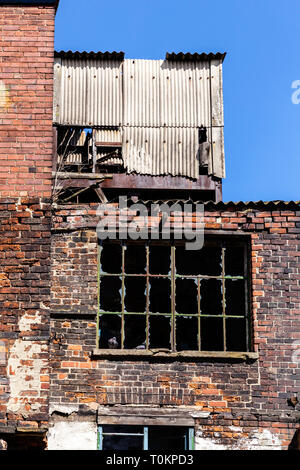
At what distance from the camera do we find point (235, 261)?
10578 mm

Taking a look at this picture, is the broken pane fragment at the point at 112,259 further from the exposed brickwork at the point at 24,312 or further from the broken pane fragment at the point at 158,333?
the exposed brickwork at the point at 24,312

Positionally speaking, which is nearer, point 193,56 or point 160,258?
point 160,258

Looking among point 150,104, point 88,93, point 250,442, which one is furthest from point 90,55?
point 250,442

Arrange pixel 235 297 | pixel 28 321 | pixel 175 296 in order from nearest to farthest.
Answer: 1. pixel 28 321
2. pixel 175 296
3. pixel 235 297

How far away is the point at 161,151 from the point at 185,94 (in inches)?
54.0

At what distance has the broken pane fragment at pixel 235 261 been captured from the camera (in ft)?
33.8

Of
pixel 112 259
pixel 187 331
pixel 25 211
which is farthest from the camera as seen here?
pixel 112 259

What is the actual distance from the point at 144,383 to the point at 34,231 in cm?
254

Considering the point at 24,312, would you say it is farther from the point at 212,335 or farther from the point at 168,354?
the point at 212,335

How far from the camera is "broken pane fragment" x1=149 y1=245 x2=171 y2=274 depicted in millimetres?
10059

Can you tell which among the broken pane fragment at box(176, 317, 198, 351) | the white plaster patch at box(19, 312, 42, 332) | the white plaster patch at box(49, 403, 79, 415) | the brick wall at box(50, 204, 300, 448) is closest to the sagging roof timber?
the broken pane fragment at box(176, 317, 198, 351)

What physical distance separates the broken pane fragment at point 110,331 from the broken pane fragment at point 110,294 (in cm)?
53

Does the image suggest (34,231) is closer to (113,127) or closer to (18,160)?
(18,160)
